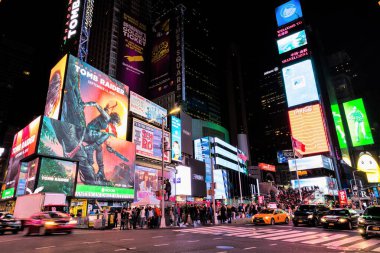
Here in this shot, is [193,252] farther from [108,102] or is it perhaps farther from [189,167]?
[189,167]

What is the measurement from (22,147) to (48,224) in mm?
28114

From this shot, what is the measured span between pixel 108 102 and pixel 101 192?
15937mm

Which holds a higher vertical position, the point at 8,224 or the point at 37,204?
the point at 37,204

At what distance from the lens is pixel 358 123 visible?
108125 mm

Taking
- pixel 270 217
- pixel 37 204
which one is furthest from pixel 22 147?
pixel 270 217

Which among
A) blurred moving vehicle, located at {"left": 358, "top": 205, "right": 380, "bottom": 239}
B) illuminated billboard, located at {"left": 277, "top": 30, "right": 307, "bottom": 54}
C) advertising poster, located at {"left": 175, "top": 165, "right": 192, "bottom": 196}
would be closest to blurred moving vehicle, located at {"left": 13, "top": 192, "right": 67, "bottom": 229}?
blurred moving vehicle, located at {"left": 358, "top": 205, "right": 380, "bottom": 239}

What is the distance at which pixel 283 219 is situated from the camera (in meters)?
25.5

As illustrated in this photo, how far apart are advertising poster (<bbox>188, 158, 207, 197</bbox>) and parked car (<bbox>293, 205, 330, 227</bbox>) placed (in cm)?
4586

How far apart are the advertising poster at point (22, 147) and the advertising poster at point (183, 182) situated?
33.8 meters

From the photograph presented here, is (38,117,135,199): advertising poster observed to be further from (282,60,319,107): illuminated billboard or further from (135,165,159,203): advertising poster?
(282,60,319,107): illuminated billboard

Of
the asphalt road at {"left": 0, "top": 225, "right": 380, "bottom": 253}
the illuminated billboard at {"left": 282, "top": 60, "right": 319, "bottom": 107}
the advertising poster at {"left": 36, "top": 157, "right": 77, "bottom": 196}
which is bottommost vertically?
the asphalt road at {"left": 0, "top": 225, "right": 380, "bottom": 253}

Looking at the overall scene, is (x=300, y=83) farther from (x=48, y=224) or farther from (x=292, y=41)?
(x=48, y=224)

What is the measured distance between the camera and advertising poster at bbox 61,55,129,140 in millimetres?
39250

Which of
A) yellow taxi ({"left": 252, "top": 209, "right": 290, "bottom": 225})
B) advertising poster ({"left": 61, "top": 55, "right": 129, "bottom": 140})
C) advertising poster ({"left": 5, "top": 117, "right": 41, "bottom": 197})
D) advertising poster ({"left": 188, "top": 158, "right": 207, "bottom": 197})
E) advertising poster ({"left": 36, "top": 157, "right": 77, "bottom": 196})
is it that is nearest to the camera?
yellow taxi ({"left": 252, "top": 209, "right": 290, "bottom": 225})
